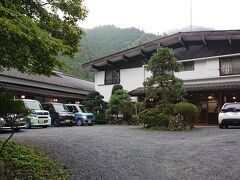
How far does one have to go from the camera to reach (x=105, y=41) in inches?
2810

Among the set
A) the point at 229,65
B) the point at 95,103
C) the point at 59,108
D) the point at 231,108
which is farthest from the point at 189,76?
the point at 59,108

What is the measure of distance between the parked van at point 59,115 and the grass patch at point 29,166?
13471 mm

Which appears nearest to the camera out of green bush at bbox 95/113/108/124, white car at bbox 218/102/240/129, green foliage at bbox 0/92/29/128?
green foliage at bbox 0/92/29/128

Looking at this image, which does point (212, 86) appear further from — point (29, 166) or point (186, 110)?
point (29, 166)

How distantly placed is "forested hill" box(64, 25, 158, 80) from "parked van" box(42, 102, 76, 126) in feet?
112

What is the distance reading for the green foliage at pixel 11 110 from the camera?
675cm

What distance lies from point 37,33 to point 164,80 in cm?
1447

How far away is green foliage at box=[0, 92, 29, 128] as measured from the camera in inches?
266

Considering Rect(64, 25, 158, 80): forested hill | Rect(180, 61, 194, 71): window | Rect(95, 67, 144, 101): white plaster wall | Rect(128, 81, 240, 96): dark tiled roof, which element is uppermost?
Rect(64, 25, 158, 80): forested hill

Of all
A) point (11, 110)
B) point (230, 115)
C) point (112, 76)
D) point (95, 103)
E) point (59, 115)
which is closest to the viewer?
point (11, 110)

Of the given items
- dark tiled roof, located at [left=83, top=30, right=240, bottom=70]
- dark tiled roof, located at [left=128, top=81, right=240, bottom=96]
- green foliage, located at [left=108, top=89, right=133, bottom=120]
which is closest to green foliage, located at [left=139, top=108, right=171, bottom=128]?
dark tiled roof, located at [left=128, top=81, right=240, bottom=96]

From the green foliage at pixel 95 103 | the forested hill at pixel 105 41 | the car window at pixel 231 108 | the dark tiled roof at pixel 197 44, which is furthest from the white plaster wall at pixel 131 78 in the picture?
the forested hill at pixel 105 41

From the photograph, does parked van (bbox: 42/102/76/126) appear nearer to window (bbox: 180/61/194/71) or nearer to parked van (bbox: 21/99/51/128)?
parked van (bbox: 21/99/51/128)

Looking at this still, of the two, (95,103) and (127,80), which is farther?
(127,80)
